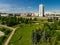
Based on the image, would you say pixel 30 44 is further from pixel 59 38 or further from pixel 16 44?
pixel 59 38

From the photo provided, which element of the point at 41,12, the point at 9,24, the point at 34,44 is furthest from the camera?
the point at 41,12

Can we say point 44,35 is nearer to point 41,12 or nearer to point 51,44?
point 51,44

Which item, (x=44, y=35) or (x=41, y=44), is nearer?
(x=41, y=44)

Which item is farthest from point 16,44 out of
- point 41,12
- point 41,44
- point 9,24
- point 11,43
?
point 41,12

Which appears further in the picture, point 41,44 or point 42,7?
point 42,7

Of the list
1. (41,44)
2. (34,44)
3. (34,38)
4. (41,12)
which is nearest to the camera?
(41,44)

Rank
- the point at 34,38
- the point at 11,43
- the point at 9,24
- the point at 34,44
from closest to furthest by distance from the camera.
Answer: the point at 34,44 < the point at 34,38 < the point at 11,43 < the point at 9,24

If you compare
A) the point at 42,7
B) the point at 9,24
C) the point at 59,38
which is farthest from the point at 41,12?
the point at 59,38

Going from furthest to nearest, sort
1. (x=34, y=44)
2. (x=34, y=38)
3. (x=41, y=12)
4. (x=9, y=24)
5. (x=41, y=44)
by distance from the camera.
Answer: (x=41, y=12)
(x=9, y=24)
(x=34, y=38)
(x=34, y=44)
(x=41, y=44)
